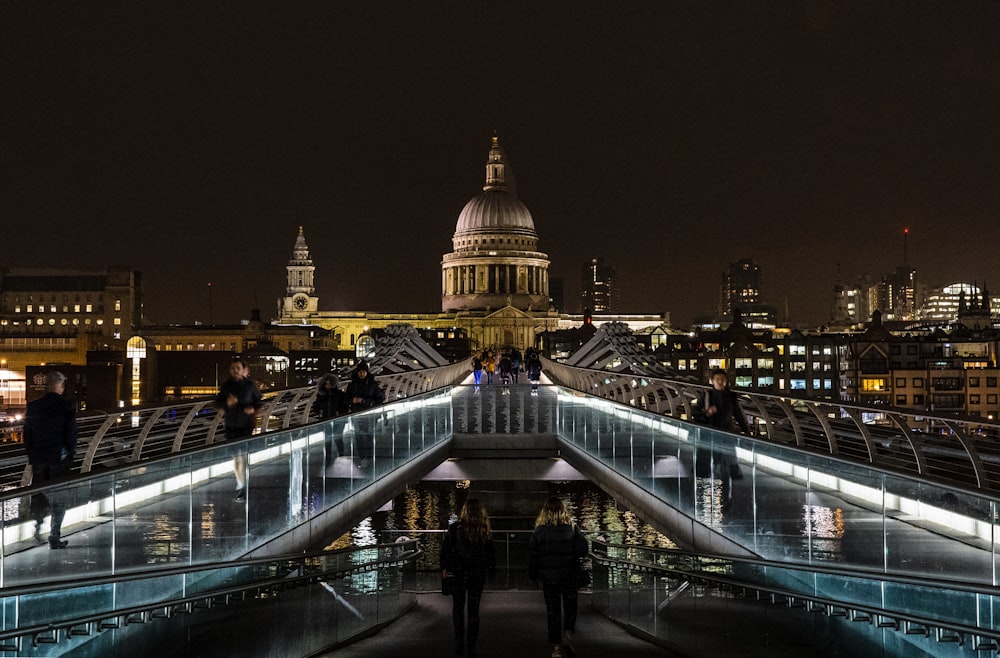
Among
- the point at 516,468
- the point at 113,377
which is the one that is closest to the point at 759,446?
the point at 516,468

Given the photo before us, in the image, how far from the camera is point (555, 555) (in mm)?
9469

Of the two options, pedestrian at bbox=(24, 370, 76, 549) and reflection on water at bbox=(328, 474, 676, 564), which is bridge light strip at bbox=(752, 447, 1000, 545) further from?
reflection on water at bbox=(328, 474, 676, 564)

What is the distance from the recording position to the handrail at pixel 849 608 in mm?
7055

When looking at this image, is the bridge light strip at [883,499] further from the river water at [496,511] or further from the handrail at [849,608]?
the river water at [496,511]

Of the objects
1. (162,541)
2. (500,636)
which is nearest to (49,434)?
(162,541)

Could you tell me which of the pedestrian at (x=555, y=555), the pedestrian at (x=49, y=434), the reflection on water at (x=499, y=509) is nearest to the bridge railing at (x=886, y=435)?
the pedestrian at (x=555, y=555)

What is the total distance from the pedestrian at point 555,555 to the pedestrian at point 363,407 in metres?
5.90

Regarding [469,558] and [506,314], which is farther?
[506,314]

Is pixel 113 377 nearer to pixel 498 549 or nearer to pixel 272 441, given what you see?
pixel 498 549

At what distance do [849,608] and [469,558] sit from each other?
2.90 meters

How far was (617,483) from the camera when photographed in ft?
60.7

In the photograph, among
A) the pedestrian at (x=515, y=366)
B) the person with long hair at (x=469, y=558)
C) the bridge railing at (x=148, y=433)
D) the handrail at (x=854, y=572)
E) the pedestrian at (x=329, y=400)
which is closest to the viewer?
the handrail at (x=854, y=572)

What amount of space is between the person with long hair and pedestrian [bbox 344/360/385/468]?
18.0 feet

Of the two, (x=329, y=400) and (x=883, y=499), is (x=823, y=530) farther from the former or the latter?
(x=329, y=400)
